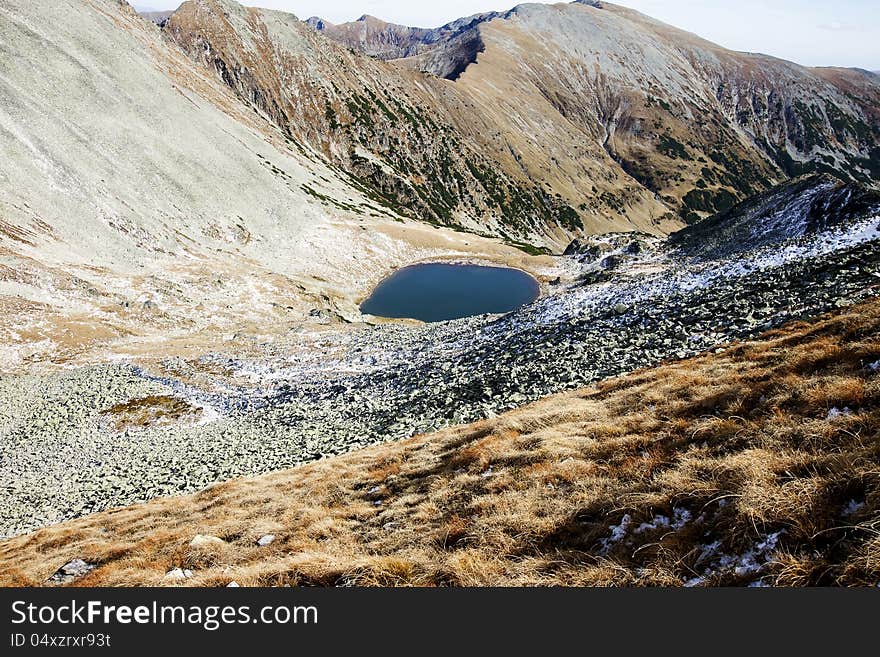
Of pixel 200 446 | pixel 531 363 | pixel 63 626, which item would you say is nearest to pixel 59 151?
pixel 200 446

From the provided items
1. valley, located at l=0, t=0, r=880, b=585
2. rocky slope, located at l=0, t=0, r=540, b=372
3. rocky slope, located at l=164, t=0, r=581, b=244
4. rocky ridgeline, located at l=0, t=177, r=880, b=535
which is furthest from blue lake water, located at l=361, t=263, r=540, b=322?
rocky slope, located at l=164, t=0, r=581, b=244

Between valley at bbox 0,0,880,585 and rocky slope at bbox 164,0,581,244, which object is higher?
rocky slope at bbox 164,0,581,244

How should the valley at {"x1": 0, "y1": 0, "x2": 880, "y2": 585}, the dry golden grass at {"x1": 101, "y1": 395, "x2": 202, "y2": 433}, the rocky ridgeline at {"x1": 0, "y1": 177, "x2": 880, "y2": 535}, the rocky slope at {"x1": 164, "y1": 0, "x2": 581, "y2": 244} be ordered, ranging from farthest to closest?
the rocky slope at {"x1": 164, "y1": 0, "x2": 581, "y2": 244}, the dry golden grass at {"x1": 101, "y1": 395, "x2": 202, "y2": 433}, the rocky ridgeline at {"x1": 0, "y1": 177, "x2": 880, "y2": 535}, the valley at {"x1": 0, "y1": 0, "x2": 880, "y2": 585}

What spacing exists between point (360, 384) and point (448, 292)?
61305mm

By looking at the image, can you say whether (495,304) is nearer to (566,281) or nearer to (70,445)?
(566,281)

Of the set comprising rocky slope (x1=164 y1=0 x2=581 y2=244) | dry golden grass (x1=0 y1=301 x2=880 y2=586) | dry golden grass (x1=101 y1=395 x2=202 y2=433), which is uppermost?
rocky slope (x1=164 y1=0 x2=581 y2=244)

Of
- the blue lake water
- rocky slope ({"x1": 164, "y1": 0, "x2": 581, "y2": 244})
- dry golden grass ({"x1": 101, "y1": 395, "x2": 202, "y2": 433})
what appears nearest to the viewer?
dry golden grass ({"x1": 101, "y1": 395, "x2": 202, "y2": 433})

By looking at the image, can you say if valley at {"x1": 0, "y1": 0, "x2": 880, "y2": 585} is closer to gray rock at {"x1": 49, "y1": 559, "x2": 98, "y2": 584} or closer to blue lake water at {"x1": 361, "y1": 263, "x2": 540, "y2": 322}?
gray rock at {"x1": 49, "y1": 559, "x2": 98, "y2": 584}

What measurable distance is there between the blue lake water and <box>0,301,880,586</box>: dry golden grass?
211 ft

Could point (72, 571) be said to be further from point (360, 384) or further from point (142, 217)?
point (142, 217)

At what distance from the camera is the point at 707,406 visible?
39.9ft

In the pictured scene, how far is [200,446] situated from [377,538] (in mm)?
19877

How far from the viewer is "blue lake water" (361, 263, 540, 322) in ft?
271

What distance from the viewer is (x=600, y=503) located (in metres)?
9.19
